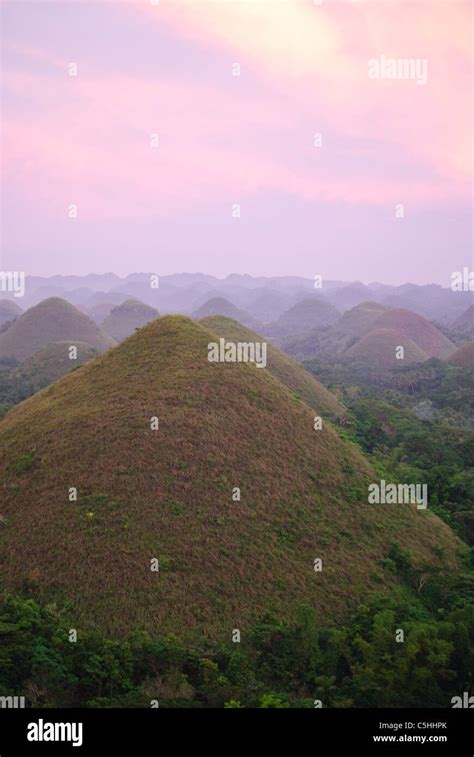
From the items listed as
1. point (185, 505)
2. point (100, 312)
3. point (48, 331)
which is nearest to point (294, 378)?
point (185, 505)

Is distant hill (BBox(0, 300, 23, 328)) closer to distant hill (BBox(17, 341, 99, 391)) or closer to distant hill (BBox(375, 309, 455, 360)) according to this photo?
distant hill (BBox(17, 341, 99, 391))

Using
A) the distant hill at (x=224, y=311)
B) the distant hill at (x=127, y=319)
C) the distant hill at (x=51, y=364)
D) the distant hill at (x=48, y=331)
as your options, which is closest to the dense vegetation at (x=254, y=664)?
the distant hill at (x=51, y=364)

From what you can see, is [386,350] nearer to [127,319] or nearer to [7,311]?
[127,319]

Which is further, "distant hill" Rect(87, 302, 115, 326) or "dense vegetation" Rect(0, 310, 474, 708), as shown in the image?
"distant hill" Rect(87, 302, 115, 326)

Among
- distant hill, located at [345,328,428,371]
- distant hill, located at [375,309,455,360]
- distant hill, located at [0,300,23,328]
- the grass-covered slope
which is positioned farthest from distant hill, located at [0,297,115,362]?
the grass-covered slope

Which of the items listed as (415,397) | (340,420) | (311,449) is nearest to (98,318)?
(415,397)

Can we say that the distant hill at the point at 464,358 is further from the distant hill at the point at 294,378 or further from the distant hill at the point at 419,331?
the distant hill at the point at 294,378

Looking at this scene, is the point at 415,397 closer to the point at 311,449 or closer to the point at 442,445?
the point at 442,445
